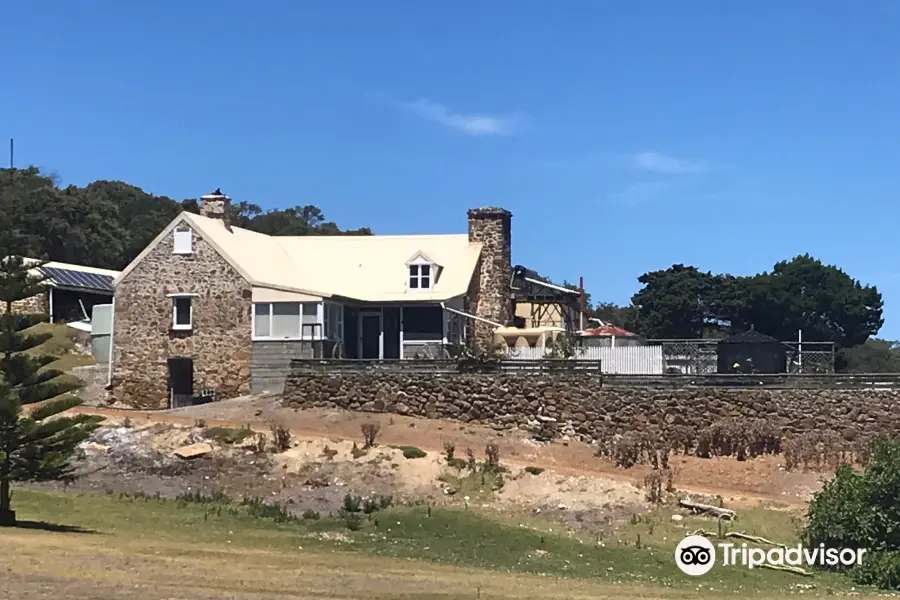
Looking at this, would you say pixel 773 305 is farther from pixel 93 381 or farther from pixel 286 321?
pixel 93 381

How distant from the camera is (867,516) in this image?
2156 cm

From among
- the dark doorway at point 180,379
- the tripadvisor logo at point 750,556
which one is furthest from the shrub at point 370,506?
the dark doorway at point 180,379

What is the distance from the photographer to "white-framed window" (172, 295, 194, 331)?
133ft

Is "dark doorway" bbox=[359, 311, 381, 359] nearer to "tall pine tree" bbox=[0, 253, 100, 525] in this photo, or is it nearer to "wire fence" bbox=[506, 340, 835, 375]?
"wire fence" bbox=[506, 340, 835, 375]

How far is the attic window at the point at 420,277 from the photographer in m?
44.2

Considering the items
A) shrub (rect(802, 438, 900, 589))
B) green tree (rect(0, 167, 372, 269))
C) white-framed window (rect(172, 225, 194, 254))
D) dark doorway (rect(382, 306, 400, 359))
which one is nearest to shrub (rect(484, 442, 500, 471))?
shrub (rect(802, 438, 900, 589))

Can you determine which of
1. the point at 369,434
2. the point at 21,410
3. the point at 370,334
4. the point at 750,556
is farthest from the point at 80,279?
the point at 750,556

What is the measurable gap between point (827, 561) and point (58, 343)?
3214 cm

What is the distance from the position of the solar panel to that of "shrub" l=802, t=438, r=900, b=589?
35.4 metres

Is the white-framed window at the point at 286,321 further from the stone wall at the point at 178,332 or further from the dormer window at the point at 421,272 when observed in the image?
the dormer window at the point at 421,272

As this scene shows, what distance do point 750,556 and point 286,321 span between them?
20.0 meters

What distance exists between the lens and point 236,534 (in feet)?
74.7

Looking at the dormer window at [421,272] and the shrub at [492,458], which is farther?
the dormer window at [421,272]

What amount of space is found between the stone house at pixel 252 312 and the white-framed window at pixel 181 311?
0.04 m
